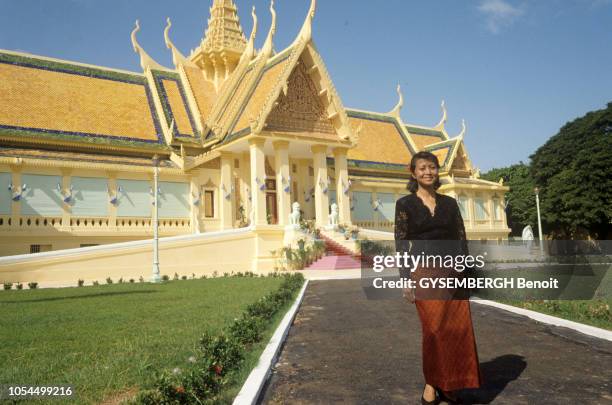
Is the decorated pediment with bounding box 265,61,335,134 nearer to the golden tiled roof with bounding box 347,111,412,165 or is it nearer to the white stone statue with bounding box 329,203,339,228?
the white stone statue with bounding box 329,203,339,228

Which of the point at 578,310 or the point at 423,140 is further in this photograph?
the point at 423,140

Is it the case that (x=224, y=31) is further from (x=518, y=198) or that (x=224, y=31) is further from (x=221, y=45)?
(x=518, y=198)

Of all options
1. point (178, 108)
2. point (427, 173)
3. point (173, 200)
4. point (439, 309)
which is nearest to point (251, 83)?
point (178, 108)

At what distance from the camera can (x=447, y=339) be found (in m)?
3.98

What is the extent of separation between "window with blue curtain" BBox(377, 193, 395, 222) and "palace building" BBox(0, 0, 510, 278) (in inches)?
5.5

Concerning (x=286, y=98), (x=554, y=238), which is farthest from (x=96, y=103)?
(x=554, y=238)

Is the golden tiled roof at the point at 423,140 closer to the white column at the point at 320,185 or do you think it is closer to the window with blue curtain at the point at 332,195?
the window with blue curtain at the point at 332,195

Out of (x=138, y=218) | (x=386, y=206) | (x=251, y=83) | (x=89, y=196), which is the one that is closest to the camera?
(x=89, y=196)

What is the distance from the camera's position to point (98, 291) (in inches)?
525

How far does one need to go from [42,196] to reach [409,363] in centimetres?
1818

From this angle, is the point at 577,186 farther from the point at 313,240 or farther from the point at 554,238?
the point at 313,240

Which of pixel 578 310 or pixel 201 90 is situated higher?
pixel 201 90

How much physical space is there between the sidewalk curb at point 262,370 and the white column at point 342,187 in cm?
1621

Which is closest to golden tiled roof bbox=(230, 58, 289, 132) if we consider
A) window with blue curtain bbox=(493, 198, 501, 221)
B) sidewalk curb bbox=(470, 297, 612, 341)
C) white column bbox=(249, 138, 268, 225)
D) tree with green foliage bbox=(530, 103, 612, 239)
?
white column bbox=(249, 138, 268, 225)
